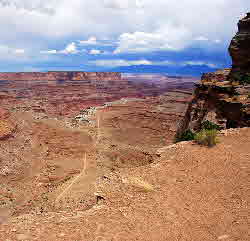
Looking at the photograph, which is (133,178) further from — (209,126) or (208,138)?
(209,126)

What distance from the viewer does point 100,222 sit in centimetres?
794

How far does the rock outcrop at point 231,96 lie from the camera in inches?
705

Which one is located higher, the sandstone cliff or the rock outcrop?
the sandstone cliff

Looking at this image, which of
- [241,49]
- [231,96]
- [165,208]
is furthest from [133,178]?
[241,49]

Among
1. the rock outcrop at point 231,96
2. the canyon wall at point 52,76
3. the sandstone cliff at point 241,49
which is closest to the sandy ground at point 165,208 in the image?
the rock outcrop at point 231,96

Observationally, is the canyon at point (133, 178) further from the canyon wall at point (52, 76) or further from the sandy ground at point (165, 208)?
the canyon wall at point (52, 76)

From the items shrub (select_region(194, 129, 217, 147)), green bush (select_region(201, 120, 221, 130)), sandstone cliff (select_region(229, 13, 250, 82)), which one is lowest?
green bush (select_region(201, 120, 221, 130))

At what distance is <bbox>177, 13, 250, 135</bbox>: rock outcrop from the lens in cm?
1791

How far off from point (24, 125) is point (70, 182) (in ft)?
70.7

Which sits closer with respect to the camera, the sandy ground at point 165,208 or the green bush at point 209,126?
the sandy ground at point 165,208

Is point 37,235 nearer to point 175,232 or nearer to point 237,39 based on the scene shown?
point 175,232

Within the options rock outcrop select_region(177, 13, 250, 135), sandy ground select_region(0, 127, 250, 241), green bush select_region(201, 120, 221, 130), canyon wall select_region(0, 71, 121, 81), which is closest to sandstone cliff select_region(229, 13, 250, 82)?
rock outcrop select_region(177, 13, 250, 135)

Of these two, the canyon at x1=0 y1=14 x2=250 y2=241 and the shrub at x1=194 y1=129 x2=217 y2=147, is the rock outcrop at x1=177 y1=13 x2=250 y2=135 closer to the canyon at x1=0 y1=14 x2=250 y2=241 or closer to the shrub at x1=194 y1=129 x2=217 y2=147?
the canyon at x1=0 y1=14 x2=250 y2=241

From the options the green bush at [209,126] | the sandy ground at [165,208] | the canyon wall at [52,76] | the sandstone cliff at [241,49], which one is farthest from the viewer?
the canyon wall at [52,76]
